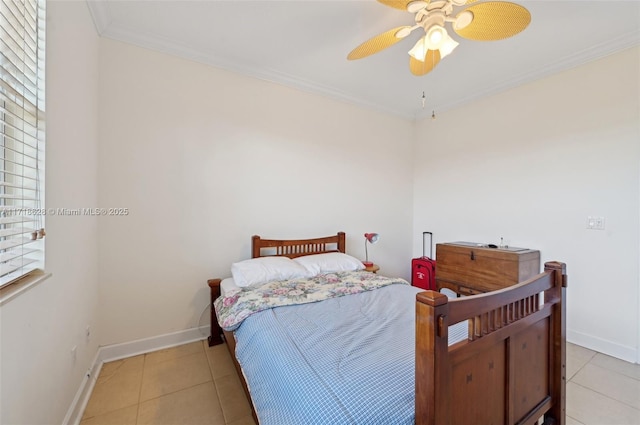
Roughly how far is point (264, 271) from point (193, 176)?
3.62ft

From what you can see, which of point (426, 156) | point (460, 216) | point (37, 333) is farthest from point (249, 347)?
point (426, 156)

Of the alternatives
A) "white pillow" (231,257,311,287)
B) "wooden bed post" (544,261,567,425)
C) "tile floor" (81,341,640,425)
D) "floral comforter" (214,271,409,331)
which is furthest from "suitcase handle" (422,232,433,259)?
"wooden bed post" (544,261,567,425)

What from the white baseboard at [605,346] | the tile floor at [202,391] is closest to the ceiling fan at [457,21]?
the tile floor at [202,391]

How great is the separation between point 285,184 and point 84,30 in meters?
1.88

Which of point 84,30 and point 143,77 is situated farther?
point 143,77

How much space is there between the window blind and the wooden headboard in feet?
5.16

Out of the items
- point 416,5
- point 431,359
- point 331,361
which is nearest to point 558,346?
point 431,359

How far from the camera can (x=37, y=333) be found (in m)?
1.10

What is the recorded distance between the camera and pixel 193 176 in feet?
7.77

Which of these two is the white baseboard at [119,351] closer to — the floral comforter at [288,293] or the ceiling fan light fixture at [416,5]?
the floral comforter at [288,293]

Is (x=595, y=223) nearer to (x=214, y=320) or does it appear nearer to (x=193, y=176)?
(x=214, y=320)

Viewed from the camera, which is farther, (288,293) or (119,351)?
(119,351)

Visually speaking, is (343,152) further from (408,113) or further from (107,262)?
(107,262)

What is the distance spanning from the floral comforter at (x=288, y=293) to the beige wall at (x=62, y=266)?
823 millimetres
